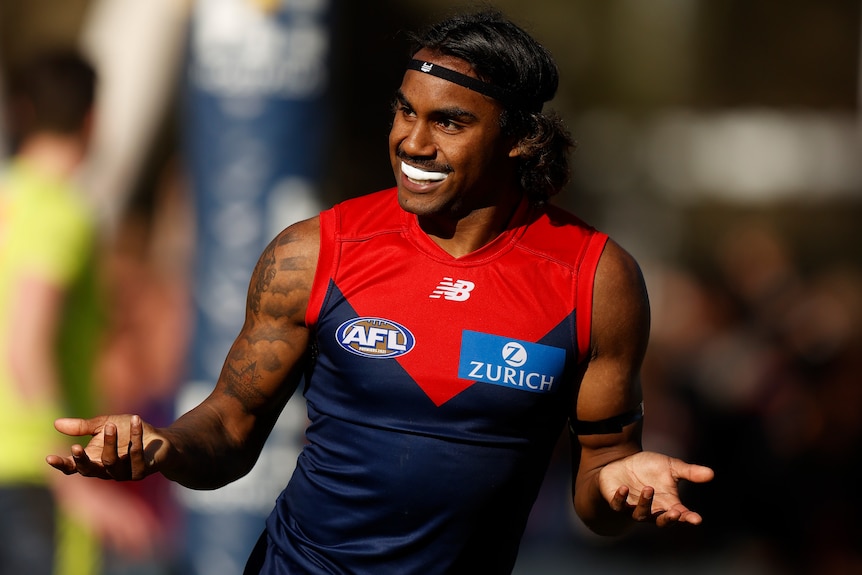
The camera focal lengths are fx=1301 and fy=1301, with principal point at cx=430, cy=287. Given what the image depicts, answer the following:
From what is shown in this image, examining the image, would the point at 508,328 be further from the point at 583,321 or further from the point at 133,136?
the point at 133,136

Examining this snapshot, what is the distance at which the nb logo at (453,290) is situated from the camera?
367 centimetres

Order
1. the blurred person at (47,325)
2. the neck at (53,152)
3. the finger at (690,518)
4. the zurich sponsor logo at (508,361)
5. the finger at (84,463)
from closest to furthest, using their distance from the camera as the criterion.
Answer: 1. the finger at (84,463)
2. the finger at (690,518)
3. the zurich sponsor logo at (508,361)
4. the blurred person at (47,325)
5. the neck at (53,152)

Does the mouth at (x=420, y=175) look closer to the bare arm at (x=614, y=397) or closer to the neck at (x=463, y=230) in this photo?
the neck at (x=463, y=230)

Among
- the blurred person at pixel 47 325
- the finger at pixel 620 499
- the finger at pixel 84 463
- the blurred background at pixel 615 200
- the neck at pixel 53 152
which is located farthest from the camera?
the blurred background at pixel 615 200

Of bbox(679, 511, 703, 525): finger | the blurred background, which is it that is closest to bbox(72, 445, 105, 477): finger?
bbox(679, 511, 703, 525): finger

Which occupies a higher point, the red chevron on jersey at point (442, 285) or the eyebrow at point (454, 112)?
the eyebrow at point (454, 112)

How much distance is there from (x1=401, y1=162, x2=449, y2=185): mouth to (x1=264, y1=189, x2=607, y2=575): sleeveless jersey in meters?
0.18

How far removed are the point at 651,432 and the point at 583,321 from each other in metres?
5.95

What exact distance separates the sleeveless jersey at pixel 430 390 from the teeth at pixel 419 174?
183 millimetres

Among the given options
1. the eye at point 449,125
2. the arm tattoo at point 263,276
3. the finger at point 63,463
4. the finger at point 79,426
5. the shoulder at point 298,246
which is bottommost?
the finger at point 63,463

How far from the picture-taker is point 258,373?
3740mm

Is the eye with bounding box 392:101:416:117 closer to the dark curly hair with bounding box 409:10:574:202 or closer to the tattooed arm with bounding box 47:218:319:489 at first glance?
the dark curly hair with bounding box 409:10:574:202

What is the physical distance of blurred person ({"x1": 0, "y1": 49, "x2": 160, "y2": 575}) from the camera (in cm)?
559

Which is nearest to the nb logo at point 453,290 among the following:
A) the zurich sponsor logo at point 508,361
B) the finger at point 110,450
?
the zurich sponsor logo at point 508,361
